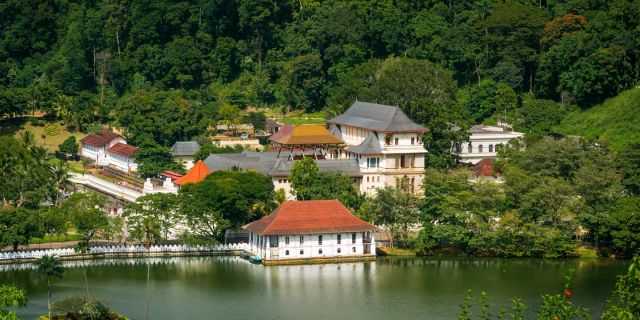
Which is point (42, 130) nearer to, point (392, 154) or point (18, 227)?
point (392, 154)

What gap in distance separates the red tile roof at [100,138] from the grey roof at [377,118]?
12.7 metres

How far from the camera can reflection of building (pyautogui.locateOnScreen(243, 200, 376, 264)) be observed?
5291cm

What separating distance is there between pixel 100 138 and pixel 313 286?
28596 millimetres

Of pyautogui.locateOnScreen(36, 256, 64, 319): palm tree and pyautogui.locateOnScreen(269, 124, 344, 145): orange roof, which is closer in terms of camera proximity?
pyautogui.locateOnScreen(36, 256, 64, 319): palm tree

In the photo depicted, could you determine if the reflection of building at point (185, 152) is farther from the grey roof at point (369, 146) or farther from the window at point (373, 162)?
the window at point (373, 162)

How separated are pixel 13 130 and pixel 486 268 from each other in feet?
116

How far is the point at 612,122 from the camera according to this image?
67562 mm

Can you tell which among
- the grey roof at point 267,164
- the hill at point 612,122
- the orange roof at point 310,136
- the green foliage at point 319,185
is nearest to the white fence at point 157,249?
the green foliage at point 319,185

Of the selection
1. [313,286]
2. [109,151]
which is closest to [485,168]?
[313,286]

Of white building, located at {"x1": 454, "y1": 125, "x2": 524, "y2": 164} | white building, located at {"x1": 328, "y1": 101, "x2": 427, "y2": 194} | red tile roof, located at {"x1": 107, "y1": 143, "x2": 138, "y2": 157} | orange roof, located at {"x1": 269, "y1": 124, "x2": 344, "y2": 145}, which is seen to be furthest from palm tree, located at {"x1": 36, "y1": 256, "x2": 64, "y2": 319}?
white building, located at {"x1": 454, "y1": 125, "x2": 524, "y2": 164}

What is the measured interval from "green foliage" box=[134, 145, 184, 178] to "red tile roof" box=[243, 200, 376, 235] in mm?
15254

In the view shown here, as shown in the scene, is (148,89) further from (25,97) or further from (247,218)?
(247,218)

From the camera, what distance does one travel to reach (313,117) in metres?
80.0

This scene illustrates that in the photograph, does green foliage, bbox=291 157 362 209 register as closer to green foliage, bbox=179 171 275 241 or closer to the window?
green foliage, bbox=179 171 275 241
